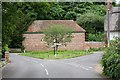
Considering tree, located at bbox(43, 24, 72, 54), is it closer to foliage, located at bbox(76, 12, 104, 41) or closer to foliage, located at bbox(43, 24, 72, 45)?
foliage, located at bbox(43, 24, 72, 45)

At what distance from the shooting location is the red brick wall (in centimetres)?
5817

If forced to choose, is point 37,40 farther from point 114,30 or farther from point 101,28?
point 114,30

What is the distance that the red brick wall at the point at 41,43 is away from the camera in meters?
58.2

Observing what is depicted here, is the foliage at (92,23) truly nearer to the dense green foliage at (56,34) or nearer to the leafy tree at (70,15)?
the leafy tree at (70,15)

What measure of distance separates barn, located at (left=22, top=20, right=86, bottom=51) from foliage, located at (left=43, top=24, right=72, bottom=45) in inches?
158

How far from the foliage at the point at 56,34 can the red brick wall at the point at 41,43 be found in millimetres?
4107

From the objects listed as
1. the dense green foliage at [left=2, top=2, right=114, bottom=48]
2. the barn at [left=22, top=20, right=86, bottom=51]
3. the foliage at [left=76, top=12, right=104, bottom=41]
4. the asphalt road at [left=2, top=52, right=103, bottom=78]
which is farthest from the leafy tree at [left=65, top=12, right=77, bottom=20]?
the asphalt road at [left=2, top=52, right=103, bottom=78]

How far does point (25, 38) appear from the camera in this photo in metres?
59.7

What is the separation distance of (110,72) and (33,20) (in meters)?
42.7

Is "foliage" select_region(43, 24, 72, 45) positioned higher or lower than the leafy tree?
lower

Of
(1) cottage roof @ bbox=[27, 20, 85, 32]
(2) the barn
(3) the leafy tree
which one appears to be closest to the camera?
(2) the barn

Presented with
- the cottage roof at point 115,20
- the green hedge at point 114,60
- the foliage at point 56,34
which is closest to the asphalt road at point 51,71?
the green hedge at point 114,60

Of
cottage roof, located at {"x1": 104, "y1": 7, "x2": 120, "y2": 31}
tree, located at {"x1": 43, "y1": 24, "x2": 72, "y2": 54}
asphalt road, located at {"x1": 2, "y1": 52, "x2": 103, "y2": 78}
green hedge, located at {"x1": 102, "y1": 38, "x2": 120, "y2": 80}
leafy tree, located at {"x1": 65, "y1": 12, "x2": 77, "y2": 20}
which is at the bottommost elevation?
asphalt road, located at {"x1": 2, "y1": 52, "x2": 103, "y2": 78}

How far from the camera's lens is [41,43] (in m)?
58.8
